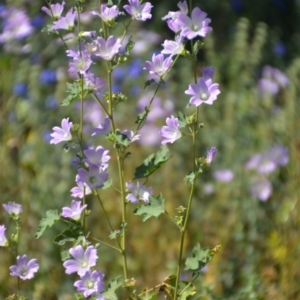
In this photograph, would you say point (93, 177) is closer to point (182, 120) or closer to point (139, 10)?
point (182, 120)

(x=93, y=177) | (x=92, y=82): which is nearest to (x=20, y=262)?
(x=93, y=177)

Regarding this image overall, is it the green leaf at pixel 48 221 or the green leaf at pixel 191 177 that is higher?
the green leaf at pixel 191 177

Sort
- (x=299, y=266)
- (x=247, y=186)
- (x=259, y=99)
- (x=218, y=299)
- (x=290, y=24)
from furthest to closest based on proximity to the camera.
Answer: (x=290, y=24) → (x=259, y=99) → (x=247, y=186) → (x=299, y=266) → (x=218, y=299)

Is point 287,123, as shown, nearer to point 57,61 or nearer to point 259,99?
point 259,99

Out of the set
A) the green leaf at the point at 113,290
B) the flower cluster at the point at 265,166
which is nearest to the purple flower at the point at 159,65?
the green leaf at the point at 113,290

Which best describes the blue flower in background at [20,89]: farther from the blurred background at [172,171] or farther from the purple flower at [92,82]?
the purple flower at [92,82]

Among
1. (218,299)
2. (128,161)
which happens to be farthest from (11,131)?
(218,299)

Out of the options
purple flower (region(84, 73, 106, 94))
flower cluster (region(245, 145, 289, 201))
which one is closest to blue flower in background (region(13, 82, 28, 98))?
flower cluster (region(245, 145, 289, 201))
